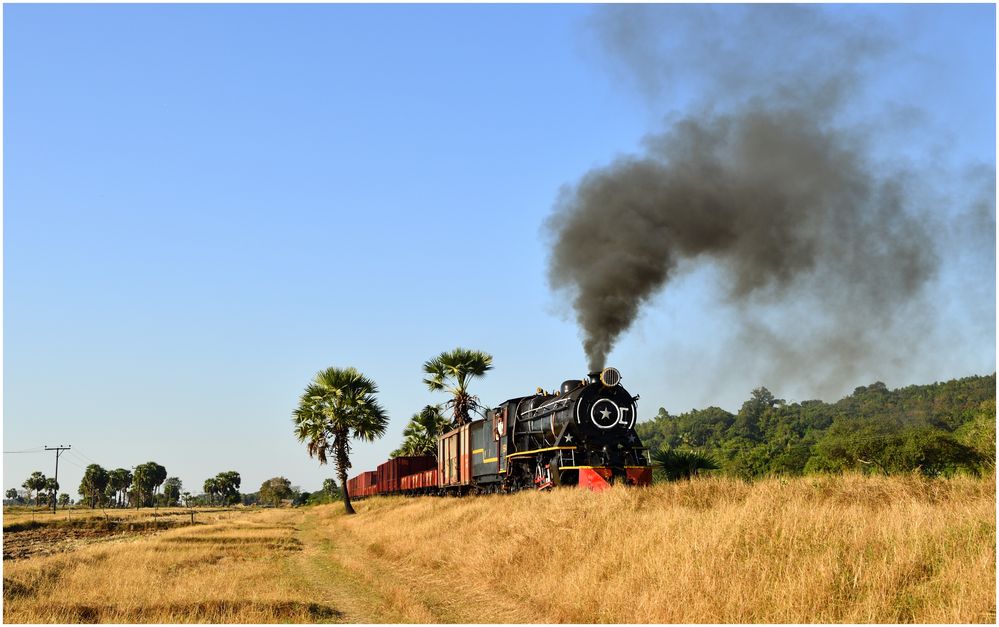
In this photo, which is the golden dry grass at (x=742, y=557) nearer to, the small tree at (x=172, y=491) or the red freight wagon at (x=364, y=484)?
the red freight wagon at (x=364, y=484)

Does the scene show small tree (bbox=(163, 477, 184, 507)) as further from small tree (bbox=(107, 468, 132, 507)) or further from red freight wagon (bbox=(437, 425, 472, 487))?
red freight wagon (bbox=(437, 425, 472, 487))

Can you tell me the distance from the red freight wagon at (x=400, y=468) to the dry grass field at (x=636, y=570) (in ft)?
91.1

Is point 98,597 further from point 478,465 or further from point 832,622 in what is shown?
point 478,465

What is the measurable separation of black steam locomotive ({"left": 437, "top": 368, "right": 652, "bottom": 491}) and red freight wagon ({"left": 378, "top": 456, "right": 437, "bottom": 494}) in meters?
18.4

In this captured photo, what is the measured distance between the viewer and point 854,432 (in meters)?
48.3

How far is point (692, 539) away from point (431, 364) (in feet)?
105

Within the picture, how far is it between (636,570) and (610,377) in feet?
43.3

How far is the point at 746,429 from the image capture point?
8169cm

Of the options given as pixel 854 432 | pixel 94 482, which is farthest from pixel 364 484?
pixel 94 482

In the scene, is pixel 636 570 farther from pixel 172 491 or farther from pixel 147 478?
pixel 172 491

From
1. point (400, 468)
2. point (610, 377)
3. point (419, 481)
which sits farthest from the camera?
point (400, 468)

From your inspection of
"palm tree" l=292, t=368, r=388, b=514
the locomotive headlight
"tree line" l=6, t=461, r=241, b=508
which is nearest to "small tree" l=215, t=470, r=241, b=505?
"tree line" l=6, t=461, r=241, b=508

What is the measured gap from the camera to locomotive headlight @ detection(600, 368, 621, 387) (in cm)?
2207

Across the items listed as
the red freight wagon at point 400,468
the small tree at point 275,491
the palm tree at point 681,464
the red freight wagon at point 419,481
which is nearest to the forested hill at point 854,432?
the palm tree at point 681,464
